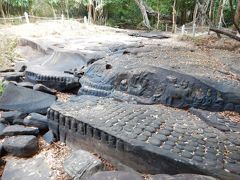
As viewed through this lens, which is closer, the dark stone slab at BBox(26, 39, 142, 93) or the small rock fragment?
the small rock fragment

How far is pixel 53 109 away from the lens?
169 inches

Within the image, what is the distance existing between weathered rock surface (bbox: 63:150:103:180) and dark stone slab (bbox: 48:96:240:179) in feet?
0.81

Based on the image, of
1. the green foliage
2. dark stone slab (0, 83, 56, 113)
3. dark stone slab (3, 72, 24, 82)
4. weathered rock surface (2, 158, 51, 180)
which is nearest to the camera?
weathered rock surface (2, 158, 51, 180)

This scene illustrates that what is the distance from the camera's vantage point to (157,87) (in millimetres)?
4824

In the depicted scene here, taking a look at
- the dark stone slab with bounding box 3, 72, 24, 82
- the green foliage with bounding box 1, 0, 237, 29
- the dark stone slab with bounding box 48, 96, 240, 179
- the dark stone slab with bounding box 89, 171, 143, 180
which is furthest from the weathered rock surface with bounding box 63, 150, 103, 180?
the green foliage with bounding box 1, 0, 237, 29

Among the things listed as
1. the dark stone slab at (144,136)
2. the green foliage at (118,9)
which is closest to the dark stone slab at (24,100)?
the dark stone slab at (144,136)

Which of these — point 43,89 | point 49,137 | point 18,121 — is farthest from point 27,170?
point 43,89

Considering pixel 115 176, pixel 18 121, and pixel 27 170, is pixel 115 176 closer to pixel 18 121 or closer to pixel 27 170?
pixel 27 170

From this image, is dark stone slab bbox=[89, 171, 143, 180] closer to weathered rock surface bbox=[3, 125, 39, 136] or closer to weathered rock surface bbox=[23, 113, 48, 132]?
weathered rock surface bbox=[3, 125, 39, 136]

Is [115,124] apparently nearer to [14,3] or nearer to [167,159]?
[167,159]

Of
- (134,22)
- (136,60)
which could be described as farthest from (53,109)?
(134,22)

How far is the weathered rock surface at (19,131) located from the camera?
425 centimetres

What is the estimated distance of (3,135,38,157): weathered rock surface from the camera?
3912 millimetres

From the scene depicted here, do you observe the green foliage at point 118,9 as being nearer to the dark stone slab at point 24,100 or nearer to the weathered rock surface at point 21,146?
the dark stone slab at point 24,100
